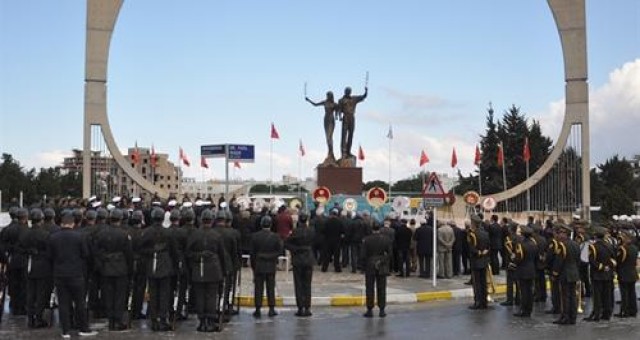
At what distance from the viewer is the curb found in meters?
14.7

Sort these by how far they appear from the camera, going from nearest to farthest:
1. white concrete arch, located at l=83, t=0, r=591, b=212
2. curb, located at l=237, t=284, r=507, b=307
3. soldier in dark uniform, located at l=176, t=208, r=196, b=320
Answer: soldier in dark uniform, located at l=176, t=208, r=196, b=320 < curb, located at l=237, t=284, r=507, b=307 < white concrete arch, located at l=83, t=0, r=591, b=212

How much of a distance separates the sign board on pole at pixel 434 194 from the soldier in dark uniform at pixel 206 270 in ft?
21.5

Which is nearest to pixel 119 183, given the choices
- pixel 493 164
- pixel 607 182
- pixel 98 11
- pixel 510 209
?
pixel 98 11

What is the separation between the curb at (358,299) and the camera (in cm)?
1474

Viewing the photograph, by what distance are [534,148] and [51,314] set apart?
55.3 meters

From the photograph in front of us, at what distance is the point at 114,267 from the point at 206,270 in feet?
4.79

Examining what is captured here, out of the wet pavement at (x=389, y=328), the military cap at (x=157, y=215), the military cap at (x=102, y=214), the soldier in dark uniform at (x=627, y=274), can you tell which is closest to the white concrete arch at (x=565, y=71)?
the military cap at (x=102, y=214)

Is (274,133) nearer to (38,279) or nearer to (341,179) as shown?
(341,179)

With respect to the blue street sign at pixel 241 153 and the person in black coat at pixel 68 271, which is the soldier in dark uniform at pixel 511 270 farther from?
the blue street sign at pixel 241 153

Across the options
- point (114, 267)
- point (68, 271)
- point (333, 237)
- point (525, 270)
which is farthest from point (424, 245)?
point (68, 271)

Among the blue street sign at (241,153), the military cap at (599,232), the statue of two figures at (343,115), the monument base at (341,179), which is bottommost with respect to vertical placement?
the military cap at (599,232)

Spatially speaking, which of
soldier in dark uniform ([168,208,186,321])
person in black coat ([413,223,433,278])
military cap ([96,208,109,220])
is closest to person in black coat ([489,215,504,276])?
person in black coat ([413,223,433,278])

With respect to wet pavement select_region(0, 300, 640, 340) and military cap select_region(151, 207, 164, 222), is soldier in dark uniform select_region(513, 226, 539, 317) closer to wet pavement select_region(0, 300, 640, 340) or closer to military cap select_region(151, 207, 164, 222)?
wet pavement select_region(0, 300, 640, 340)

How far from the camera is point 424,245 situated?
19.1 m
